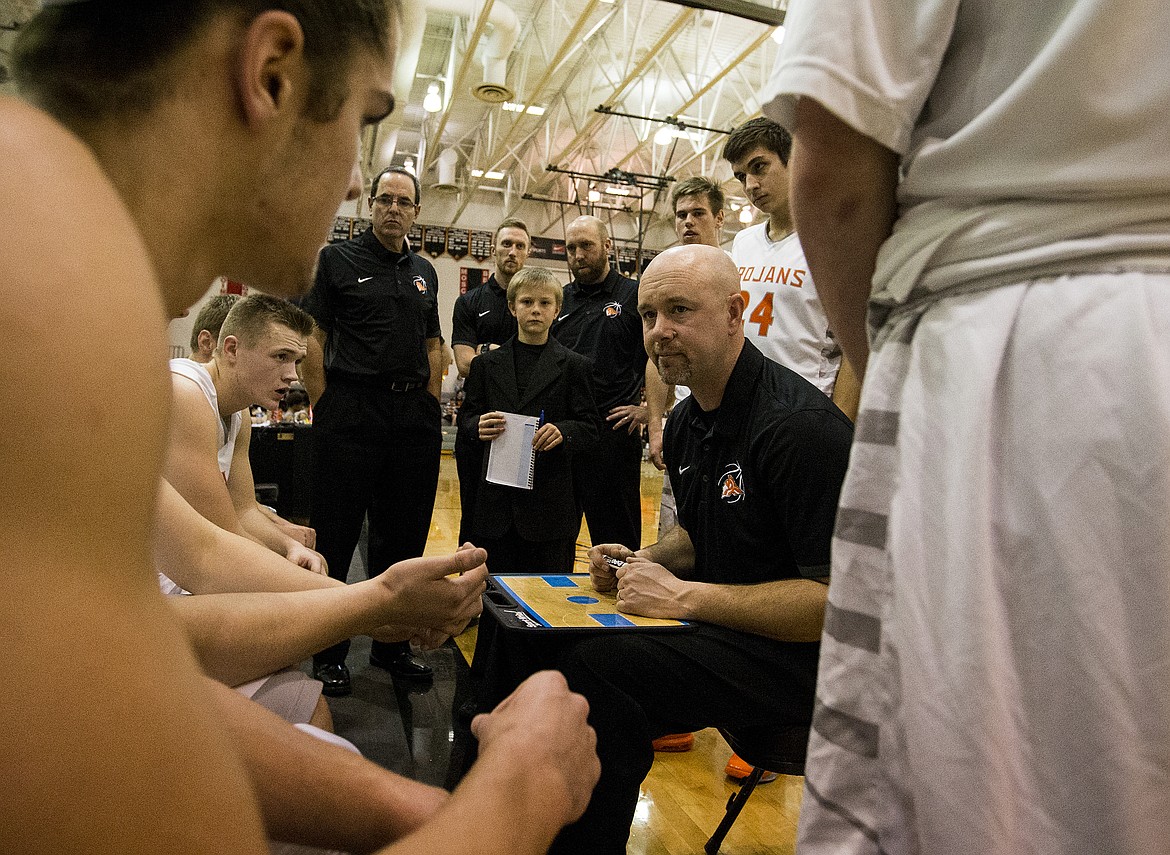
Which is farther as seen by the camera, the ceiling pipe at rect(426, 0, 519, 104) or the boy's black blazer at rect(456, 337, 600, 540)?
the ceiling pipe at rect(426, 0, 519, 104)

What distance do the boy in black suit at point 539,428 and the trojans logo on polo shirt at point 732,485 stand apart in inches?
66.1

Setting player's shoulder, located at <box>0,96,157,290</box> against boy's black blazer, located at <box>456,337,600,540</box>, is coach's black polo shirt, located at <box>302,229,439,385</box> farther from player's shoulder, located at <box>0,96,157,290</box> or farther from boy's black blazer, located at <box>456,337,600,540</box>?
player's shoulder, located at <box>0,96,157,290</box>

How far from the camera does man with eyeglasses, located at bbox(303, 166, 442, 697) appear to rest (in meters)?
3.68

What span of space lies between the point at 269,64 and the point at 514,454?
3.08 meters

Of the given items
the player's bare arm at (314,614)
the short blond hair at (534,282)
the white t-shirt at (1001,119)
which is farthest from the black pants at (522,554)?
the white t-shirt at (1001,119)

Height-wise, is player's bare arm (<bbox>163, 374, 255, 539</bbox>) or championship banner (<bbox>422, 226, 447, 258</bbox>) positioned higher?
championship banner (<bbox>422, 226, 447, 258</bbox>)

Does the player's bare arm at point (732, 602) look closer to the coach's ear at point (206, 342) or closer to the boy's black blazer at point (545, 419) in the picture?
the boy's black blazer at point (545, 419)

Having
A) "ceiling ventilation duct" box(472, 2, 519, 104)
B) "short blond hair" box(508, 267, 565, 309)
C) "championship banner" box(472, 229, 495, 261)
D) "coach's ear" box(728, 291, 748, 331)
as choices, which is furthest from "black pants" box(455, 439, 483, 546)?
"championship banner" box(472, 229, 495, 261)

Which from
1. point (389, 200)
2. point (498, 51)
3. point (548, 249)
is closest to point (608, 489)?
point (389, 200)

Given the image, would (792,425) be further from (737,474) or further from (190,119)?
(190,119)

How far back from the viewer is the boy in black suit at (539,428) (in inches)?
145

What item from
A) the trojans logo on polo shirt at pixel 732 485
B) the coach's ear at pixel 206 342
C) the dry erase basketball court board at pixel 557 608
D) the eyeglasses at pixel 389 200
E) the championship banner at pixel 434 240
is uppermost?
the championship banner at pixel 434 240

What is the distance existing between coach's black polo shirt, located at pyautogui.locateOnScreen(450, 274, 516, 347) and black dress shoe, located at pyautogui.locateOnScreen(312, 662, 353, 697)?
81.9 inches

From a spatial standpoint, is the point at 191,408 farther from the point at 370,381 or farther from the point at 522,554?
the point at 522,554
